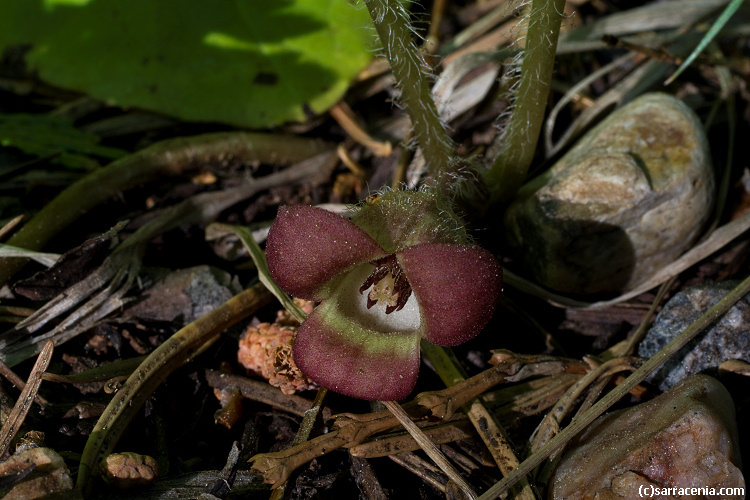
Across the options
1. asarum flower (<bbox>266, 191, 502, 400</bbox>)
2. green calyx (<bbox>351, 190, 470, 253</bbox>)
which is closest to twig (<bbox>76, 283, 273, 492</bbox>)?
asarum flower (<bbox>266, 191, 502, 400</bbox>)

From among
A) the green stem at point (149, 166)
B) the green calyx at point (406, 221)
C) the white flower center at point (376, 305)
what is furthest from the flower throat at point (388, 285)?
the green stem at point (149, 166)

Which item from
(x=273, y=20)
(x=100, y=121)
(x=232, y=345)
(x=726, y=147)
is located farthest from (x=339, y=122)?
(x=726, y=147)

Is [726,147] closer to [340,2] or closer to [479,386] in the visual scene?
[479,386]

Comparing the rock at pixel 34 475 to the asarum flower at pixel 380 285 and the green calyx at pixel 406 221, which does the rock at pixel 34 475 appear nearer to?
the asarum flower at pixel 380 285

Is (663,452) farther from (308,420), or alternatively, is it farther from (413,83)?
(413,83)

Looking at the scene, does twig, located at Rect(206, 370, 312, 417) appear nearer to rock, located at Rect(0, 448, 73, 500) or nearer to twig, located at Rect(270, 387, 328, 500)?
twig, located at Rect(270, 387, 328, 500)

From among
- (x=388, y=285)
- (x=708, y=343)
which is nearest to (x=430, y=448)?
(x=388, y=285)
